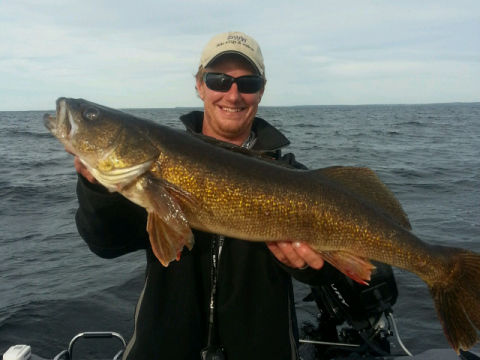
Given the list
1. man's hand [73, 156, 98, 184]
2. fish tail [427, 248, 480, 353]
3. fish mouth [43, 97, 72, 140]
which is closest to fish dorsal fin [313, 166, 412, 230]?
fish tail [427, 248, 480, 353]

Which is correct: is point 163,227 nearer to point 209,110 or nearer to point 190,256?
point 190,256

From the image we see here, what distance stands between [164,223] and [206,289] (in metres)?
0.82

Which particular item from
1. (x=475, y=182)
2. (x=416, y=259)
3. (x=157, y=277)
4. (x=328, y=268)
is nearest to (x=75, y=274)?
(x=157, y=277)

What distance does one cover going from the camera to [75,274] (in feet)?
31.8

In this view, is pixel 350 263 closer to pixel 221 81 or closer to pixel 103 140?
pixel 221 81

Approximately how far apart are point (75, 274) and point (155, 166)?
755 cm

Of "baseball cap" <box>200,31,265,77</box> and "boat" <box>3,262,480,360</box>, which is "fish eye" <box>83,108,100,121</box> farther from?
"boat" <box>3,262,480,360</box>

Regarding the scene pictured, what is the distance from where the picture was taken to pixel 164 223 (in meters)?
3.14

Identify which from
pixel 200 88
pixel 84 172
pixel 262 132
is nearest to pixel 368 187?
pixel 262 132

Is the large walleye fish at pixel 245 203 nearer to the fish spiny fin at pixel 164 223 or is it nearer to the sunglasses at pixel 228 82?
the fish spiny fin at pixel 164 223

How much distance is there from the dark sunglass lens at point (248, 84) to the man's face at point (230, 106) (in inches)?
1.7

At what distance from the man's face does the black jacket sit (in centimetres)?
119

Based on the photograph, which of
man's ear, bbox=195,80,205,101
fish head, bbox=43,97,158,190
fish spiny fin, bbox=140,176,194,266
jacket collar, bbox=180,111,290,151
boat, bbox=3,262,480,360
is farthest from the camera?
boat, bbox=3,262,480,360

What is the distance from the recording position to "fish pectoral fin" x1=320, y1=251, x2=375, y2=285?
343 cm
